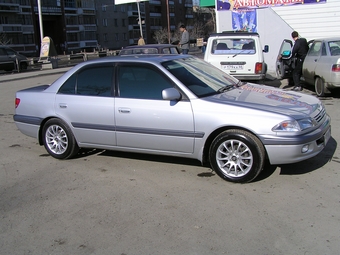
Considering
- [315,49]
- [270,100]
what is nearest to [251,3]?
[315,49]

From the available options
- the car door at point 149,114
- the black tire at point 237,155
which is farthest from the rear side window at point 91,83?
the black tire at point 237,155

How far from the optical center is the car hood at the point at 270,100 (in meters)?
4.67

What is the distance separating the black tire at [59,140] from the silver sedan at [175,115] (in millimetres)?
16

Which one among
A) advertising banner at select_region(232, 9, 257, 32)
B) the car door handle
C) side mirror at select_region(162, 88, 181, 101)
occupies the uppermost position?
advertising banner at select_region(232, 9, 257, 32)

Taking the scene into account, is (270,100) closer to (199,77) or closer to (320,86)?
(199,77)

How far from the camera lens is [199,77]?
5426mm

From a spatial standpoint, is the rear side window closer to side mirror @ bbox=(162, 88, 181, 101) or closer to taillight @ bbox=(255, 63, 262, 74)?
side mirror @ bbox=(162, 88, 181, 101)

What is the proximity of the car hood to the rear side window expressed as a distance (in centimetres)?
161

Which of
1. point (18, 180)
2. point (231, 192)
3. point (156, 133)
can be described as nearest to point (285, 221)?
point (231, 192)

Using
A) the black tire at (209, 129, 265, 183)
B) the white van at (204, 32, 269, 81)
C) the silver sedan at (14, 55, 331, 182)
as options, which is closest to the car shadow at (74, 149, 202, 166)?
the silver sedan at (14, 55, 331, 182)

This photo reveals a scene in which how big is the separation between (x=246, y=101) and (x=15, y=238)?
3100mm

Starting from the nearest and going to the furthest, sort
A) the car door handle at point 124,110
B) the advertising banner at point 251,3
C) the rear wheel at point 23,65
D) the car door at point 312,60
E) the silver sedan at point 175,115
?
1. the silver sedan at point 175,115
2. the car door handle at point 124,110
3. the car door at point 312,60
4. the advertising banner at point 251,3
5. the rear wheel at point 23,65

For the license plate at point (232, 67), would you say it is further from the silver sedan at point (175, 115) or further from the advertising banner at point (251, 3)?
the advertising banner at point (251, 3)

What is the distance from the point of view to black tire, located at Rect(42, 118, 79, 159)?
591 centimetres
